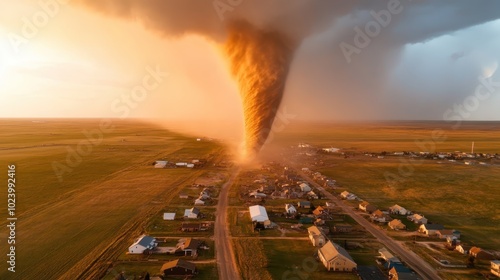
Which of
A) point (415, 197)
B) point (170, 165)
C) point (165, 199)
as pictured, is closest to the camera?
point (165, 199)

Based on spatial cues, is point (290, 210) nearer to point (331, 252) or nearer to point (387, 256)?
point (331, 252)

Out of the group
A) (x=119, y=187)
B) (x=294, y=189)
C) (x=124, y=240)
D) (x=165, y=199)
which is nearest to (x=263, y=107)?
(x=294, y=189)

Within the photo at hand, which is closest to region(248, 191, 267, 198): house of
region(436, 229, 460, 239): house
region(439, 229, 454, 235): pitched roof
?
region(436, 229, 460, 239): house

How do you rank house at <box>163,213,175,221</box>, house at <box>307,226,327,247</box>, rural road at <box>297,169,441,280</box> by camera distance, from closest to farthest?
1. rural road at <box>297,169,441,280</box>
2. house at <box>307,226,327,247</box>
3. house at <box>163,213,175,221</box>

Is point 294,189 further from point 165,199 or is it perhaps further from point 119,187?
point 119,187

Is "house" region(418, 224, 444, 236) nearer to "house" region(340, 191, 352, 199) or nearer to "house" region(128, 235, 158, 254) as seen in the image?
"house" region(340, 191, 352, 199)

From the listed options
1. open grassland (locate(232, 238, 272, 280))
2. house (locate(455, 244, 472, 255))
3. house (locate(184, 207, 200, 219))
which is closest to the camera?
open grassland (locate(232, 238, 272, 280))
